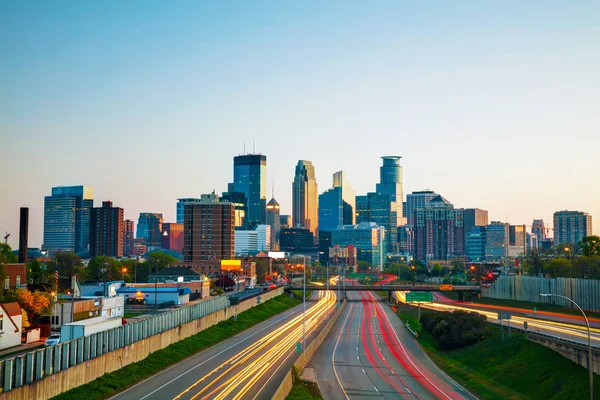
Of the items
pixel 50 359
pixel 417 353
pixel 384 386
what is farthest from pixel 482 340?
pixel 50 359

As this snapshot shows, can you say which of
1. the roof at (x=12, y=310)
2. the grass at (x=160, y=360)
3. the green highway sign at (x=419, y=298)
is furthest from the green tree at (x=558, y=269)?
the roof at (x=12, y=310)

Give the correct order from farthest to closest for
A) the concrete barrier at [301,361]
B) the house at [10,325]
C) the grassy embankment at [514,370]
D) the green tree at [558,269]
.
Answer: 1. the green tree at [558,269]
2. the house at [10,325]
3. the grassy embankment at [514,370]
4. the concrete barrier at [301,361]

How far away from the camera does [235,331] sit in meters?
98.9

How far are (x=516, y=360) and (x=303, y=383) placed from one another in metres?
21.8

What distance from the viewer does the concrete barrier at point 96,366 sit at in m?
43.0

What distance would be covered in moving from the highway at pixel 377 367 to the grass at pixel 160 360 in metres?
13.7

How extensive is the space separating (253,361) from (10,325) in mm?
25235

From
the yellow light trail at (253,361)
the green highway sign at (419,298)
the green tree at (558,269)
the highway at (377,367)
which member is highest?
the green tree at (558,269)

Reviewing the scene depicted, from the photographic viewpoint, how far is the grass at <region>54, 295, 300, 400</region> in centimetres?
4993

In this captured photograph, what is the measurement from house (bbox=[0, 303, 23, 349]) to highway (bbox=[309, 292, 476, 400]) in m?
31.6

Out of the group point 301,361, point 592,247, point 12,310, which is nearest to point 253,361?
point 301,361

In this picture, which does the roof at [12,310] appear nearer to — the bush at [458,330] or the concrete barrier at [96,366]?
the concrete barrier at [96,366]

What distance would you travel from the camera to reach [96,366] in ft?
176

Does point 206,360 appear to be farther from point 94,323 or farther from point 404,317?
point 404,317
